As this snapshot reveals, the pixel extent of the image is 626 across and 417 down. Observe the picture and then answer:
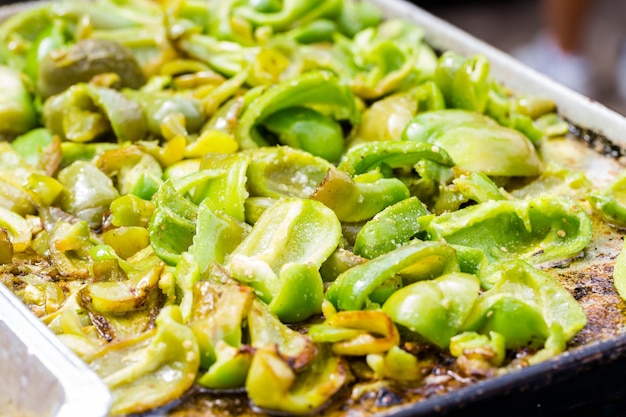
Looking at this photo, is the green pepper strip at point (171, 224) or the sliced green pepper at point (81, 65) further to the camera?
the sliced green pepper at point (81, 65)

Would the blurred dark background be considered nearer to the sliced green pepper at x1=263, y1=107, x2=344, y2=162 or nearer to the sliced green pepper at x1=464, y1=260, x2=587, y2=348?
the sliced green pepper at x1=263, y1=107, x2=344, y2=162

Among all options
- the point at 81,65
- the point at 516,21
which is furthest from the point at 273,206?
the point at 516,21

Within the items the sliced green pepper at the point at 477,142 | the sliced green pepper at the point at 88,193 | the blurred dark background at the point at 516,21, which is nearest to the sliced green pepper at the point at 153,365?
the sliced green pepper at the point at 88,193

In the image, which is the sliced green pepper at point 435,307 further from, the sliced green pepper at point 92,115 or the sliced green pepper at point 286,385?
the sliced green pepper at point 92,115

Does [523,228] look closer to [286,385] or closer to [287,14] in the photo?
[286,385]

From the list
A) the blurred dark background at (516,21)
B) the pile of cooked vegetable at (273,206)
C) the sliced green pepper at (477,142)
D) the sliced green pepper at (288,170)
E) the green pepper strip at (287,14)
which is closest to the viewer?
the pile of cooked vegetable at (273,206)

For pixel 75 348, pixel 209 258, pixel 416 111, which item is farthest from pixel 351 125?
pixel 75 348
